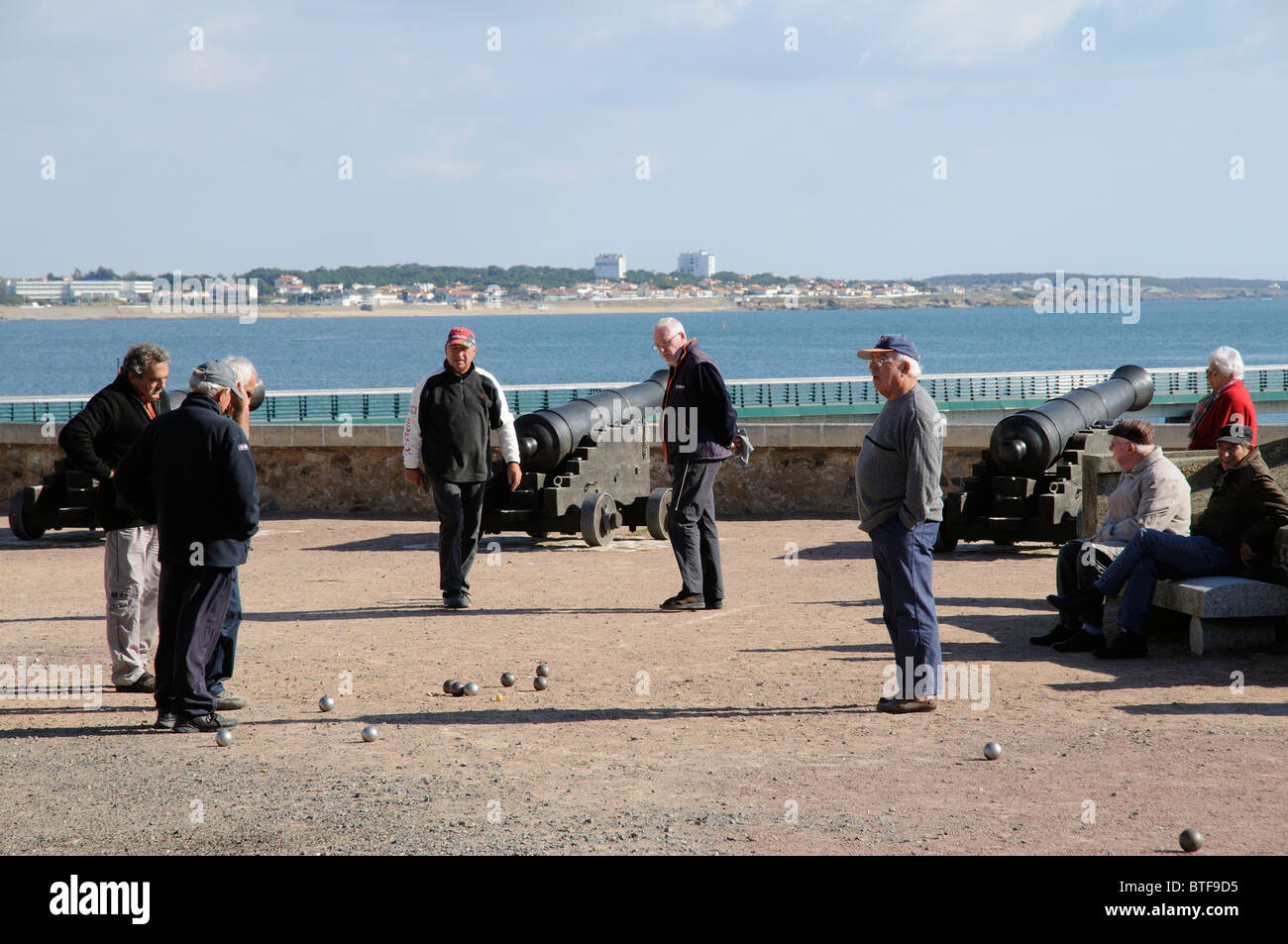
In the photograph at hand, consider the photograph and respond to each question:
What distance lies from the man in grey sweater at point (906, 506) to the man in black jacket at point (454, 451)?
361cm

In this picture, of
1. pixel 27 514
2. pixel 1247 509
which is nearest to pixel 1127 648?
pixel 1247 509

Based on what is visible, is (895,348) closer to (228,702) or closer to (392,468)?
(228,702)

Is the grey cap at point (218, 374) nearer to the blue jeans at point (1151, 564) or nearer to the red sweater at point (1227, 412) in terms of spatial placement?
the blue jeans at point (1151, 564)

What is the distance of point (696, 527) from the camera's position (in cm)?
869

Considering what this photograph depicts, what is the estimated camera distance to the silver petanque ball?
419 centimetres

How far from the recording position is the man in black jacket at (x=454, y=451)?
9086 millimetres

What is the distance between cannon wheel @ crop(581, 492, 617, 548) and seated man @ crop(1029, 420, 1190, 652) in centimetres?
502

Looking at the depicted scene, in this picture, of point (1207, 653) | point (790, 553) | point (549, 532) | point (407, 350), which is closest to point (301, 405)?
point (549, 532)

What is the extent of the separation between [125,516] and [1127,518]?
Result: 5.03m

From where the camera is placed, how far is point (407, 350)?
127062 mm

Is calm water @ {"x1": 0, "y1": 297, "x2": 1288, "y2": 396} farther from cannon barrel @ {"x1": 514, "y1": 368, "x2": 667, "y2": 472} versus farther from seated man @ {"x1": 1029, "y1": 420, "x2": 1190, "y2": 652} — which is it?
seated man @ {"x1": 1029, "y1": 420, "x2": 1190, "y2": 652}

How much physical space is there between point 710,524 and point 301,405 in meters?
20.1

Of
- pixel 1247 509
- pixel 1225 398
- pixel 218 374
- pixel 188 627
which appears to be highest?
pixel 218 374

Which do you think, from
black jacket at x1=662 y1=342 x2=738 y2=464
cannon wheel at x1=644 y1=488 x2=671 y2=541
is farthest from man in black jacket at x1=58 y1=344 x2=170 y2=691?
cannon wheel at x1=644 y1=488 x2=671 y2=541
